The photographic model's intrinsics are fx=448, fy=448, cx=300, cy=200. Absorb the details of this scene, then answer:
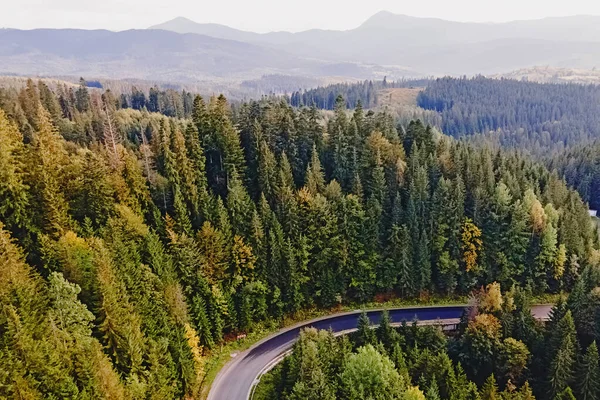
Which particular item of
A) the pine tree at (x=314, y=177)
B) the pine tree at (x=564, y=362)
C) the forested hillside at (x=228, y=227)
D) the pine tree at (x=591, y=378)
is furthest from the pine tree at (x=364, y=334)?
the pine tree at (x=314, y=177)

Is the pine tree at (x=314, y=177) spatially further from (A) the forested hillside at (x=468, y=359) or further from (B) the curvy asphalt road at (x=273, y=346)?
(A) the forested hillside at (x=468, y=359)

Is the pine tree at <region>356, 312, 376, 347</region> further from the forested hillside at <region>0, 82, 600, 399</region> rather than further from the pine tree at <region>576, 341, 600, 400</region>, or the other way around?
the pine tree at <region>576, 341, 600, 400</region>

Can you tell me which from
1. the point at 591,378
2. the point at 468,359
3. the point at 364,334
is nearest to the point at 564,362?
the point at 591,378

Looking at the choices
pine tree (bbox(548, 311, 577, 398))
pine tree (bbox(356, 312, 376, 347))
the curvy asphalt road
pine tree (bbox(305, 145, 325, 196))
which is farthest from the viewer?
pine tree (bbox(305, 145, 325, 196))

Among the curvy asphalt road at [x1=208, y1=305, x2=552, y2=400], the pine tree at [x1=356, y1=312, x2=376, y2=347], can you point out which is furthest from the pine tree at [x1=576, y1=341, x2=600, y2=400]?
the pine tree at [x1=356, y1=312, x2=376, y2=347]

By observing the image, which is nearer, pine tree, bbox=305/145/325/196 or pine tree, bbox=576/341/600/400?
pine tree, bbox=576/341/600/400

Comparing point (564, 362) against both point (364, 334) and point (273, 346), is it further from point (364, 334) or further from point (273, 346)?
point (273, 346)
